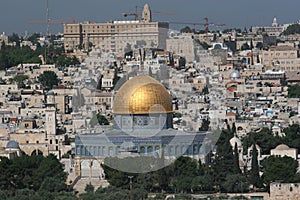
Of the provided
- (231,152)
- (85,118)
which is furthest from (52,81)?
(231,152)

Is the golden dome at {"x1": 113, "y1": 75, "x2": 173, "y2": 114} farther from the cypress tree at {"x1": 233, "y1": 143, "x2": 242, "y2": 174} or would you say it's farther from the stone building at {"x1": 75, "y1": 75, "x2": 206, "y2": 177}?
the cypress tree at {"x1": 233, "y1": 143, "x2": 242, "y2": 174}

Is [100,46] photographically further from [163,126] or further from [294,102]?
[163,126]

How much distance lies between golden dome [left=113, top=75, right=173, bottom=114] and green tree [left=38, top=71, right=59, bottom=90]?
63.9ft

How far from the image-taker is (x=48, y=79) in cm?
5238

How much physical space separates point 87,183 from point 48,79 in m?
24.1

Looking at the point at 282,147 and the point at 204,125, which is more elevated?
the point at 204,125

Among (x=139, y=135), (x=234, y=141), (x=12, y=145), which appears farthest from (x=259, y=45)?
(x=139, y=135)

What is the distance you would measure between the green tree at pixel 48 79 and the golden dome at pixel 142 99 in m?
19.5

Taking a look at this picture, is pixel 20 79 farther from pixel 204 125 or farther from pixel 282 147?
pixel 282 147

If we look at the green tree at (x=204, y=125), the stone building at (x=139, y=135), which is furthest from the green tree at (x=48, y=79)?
the stone building at (x=139, y=135)

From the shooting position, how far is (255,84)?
52.8m

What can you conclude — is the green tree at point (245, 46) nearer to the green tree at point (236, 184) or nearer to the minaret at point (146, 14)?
the minaret at point (146, 14)

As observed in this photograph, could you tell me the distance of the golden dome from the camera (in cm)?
3144

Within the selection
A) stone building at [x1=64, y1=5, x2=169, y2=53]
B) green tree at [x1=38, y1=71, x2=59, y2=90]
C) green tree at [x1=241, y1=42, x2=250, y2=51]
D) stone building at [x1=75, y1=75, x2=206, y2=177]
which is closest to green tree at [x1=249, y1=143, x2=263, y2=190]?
stone building at [x1=75, y1=75, x2=206, y2=177]
